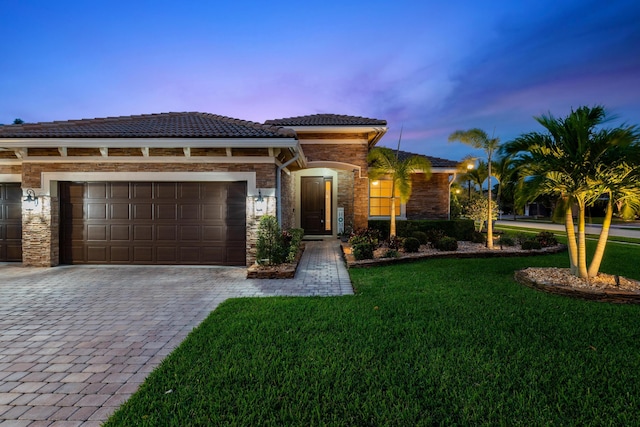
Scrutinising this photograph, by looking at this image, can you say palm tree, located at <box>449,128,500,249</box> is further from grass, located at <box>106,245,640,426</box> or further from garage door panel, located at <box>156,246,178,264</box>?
garage door panel, located at <box>156,246,178,264</box>

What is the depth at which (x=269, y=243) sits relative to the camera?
312 inches

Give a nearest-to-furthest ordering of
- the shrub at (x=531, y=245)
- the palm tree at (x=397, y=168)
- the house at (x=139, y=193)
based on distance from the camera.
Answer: the house at (x=139, y=193) < the shrub at (x=531, y=245) < the palm tree at (x=397, y=168)

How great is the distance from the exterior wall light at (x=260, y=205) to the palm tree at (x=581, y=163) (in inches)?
255

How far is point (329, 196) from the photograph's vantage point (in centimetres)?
1458

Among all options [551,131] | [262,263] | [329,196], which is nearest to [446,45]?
[329,196]

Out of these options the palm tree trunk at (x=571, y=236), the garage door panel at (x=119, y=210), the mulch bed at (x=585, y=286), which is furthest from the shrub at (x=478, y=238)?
the garage door panel at (x=119, y=210)

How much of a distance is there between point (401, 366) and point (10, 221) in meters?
12.0

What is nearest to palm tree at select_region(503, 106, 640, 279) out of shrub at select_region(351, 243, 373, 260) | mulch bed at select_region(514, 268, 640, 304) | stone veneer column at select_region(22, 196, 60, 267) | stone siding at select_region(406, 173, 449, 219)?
mulch bed at select_region(514, 268, 640, 304)

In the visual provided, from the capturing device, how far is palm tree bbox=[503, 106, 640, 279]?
557 centimetres

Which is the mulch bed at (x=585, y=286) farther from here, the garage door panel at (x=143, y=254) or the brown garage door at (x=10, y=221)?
the brown garage door at (x=10, y=221)

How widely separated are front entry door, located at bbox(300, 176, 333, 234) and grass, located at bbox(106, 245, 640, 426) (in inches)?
363

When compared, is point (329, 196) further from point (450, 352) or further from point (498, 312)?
point (450, 352)

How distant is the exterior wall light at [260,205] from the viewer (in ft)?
27.3

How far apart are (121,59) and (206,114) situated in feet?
54.0
